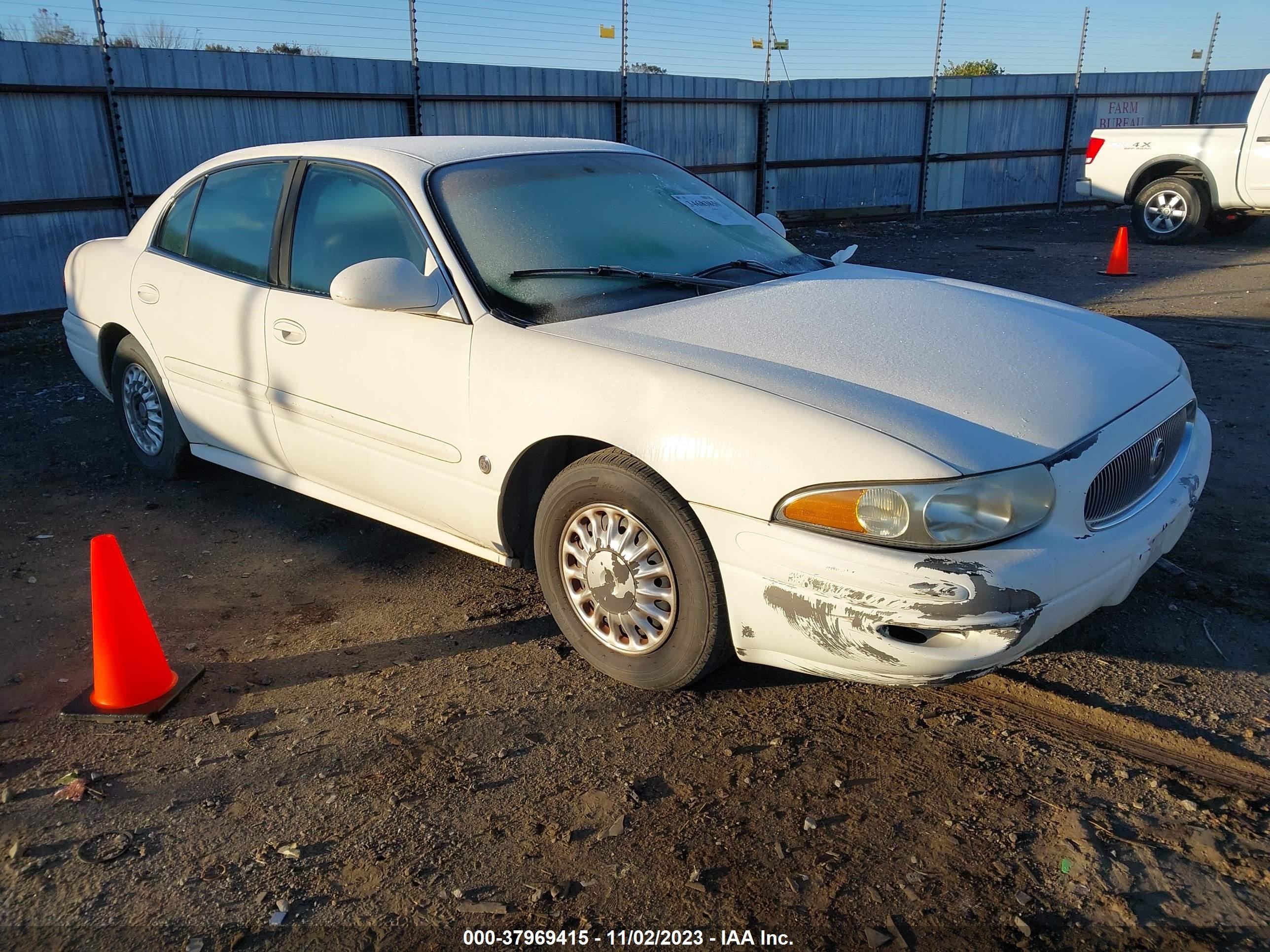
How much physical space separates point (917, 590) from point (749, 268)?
185cm

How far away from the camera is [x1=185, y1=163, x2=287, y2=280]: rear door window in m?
Answer: 4.27

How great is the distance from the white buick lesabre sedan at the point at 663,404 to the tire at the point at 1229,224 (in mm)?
12667

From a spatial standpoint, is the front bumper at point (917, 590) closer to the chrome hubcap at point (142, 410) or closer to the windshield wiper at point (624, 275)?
the windshield wiper at point (624, 275)

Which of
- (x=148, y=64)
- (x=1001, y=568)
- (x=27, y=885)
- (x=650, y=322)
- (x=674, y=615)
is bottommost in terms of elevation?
(x=27, y=885)

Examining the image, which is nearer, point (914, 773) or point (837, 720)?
point (914, 773)

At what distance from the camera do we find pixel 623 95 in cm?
1376

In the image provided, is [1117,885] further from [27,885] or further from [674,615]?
[27,885]

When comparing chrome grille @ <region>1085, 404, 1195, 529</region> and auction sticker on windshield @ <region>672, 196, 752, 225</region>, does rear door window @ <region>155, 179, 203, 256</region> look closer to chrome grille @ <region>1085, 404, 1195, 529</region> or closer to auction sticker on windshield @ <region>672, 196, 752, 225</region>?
auction sticker on windshield @ <region>672, 196, 752, 225</region>

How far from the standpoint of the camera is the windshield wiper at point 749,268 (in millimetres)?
3928

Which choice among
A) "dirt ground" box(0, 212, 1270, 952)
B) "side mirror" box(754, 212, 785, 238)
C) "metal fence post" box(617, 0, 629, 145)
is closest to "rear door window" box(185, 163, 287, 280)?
"dirt ground" box(0, 212, 1270, 952)

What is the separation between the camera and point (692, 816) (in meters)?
2.64

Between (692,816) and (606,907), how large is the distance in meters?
0.39

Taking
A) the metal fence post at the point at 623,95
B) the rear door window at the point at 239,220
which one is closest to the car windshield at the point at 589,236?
the rear door window at the point at 239,220

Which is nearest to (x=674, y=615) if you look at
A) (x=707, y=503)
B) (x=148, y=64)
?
(x=707, y=503)
